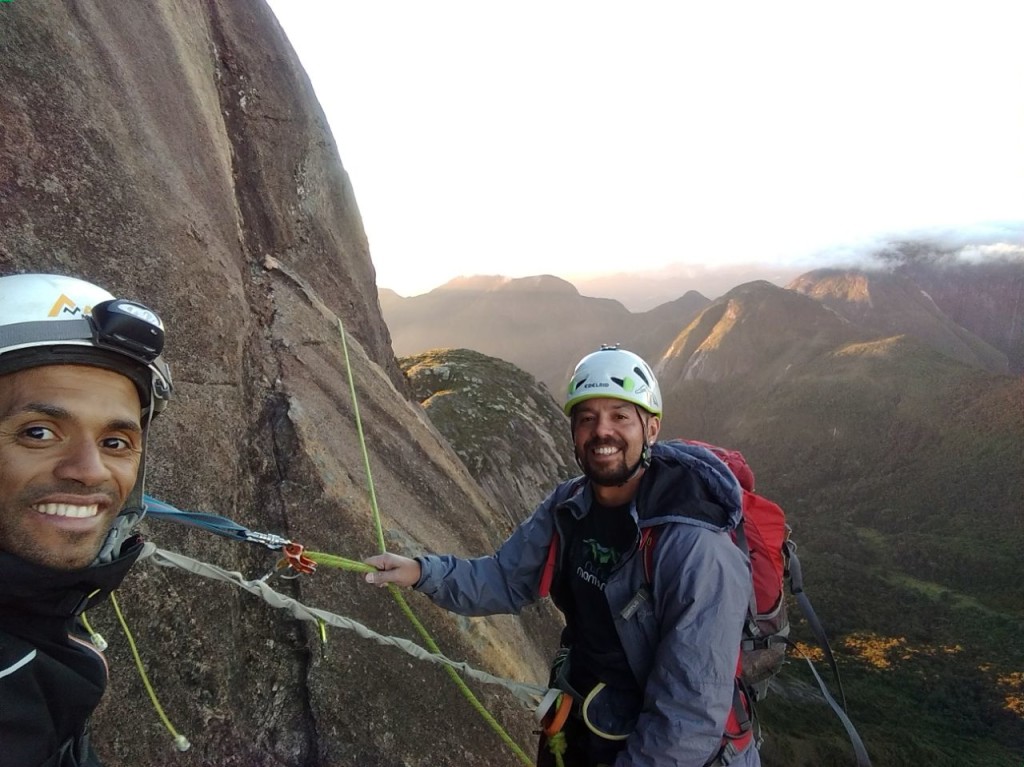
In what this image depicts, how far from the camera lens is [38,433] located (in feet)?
9.02

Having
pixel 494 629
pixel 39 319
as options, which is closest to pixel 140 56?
pixel 39 319

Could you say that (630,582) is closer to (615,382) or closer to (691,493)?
(691,493)

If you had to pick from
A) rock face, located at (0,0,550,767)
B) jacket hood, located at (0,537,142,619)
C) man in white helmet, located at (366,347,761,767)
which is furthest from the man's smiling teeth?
man in white helmet, located at (366,347,761,767)

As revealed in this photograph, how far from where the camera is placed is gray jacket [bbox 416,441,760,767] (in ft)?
13.1

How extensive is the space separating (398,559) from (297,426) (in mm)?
2199

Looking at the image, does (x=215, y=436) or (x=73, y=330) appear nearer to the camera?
(x=73, y=330)

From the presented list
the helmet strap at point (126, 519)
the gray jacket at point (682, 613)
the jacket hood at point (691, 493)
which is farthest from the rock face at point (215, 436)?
the jacket hood at point (691, 493)

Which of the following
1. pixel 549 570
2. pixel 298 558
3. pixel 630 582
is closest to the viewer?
pixel 630 582

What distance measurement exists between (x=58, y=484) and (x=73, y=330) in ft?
2.29

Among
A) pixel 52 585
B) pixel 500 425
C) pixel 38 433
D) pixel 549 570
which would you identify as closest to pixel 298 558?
pixel 549 570

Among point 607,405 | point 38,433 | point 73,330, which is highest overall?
point 73,330

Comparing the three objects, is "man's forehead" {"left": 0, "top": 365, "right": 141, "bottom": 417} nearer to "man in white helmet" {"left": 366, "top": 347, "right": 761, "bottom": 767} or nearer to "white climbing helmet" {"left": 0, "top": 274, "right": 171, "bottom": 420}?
"white climbing helmet" {"left": 0, "top": 274, "right": 171, "bottom": 420}

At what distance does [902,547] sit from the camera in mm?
136875

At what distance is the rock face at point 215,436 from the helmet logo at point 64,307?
2467mm
